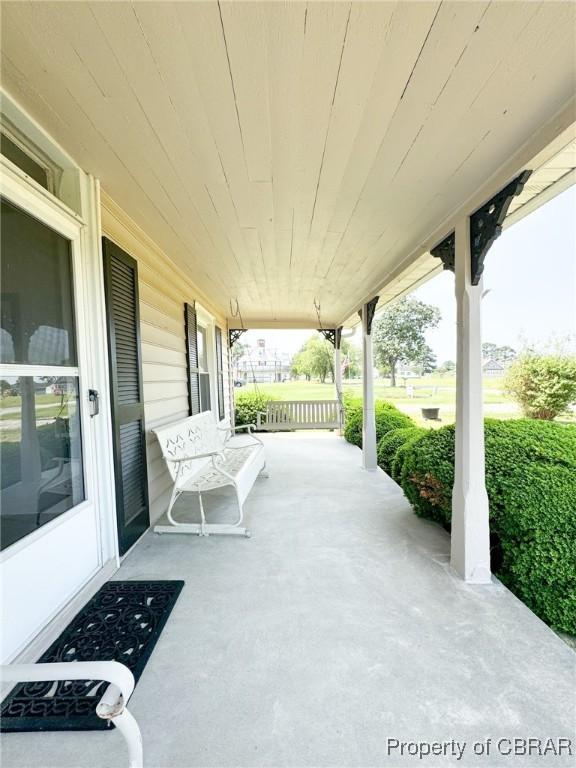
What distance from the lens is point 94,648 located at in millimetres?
1454

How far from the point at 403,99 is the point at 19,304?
5.97 ft

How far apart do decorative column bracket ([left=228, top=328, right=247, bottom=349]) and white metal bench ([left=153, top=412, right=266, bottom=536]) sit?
3.80 meters

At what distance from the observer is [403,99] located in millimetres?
1326

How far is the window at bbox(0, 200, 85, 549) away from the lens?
136 cm

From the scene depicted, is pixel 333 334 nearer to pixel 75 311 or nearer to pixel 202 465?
pixel 202 465

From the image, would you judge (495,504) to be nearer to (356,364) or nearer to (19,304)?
(19,304)

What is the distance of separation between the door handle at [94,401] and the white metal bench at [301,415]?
15.2ft

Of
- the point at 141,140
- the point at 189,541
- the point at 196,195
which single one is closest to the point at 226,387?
the point at 189,541

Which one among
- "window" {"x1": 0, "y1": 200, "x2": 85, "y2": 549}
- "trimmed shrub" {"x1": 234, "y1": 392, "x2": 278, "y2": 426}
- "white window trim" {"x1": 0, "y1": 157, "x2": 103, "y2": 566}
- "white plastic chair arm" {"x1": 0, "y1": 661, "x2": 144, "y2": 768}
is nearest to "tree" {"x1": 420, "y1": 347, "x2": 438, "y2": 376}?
"trimmed shrub" {"x1": 234, "y1": 392, "x2": 278, "y2": 426}

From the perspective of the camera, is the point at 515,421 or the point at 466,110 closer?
the point at 466,110

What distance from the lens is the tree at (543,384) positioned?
23.6ft

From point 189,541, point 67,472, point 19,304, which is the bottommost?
point 189,541

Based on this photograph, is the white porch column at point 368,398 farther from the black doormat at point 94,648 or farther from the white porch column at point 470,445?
the black doormat at point 94,648

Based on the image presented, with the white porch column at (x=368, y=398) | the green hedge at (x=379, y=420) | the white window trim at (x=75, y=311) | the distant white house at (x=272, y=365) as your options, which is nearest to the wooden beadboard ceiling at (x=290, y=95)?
the white window trim at (x=75, y=311)
